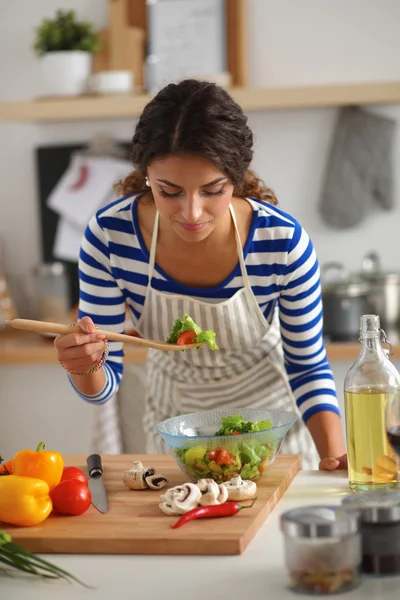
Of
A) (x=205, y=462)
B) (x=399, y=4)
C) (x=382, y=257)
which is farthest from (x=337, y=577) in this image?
(x=399, y=4)

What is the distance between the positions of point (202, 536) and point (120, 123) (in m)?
2.59

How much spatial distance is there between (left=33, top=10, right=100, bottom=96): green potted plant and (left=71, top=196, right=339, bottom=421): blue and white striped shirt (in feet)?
5.37

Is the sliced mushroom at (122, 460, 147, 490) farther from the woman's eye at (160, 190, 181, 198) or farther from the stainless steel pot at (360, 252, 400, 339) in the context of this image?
the stainless steel pot at (360, 252, 400, 339)

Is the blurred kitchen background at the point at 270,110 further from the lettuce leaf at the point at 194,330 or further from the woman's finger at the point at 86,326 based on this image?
the woman's finger at the point at 86,326

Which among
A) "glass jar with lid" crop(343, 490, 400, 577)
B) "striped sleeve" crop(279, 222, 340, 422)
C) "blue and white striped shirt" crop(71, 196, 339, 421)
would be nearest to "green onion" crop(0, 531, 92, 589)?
"glass jar with lid" crop(343, 490, 400, 577)

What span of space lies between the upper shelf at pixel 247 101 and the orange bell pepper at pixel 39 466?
6.77 ft

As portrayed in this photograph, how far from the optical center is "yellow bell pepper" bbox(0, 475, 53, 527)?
127 centimetres

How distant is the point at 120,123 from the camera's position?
3568 millimetres

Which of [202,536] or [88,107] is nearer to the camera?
[202,536]

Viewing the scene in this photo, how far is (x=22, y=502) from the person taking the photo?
4.17 feet

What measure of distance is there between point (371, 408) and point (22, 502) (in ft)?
1.66

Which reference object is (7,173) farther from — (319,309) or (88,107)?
(319,309)

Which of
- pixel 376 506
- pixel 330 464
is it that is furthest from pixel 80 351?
pixel 376 506

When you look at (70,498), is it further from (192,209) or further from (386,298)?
(386,298)
